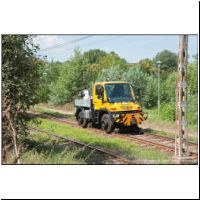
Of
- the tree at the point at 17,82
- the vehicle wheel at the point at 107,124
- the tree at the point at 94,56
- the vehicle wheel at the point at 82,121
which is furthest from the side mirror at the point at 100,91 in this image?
the tree at the point at 94,56

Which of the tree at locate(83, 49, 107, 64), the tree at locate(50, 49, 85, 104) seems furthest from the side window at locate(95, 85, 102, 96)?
the tree at locate(83, 49, 107, 64)

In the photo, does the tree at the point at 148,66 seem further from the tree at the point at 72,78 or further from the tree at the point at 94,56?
the tree at the point at 72,78

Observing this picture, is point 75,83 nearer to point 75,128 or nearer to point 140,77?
point 140,77

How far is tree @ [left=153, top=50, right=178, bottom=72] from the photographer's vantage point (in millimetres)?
35312

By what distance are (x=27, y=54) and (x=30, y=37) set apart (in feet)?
1.51

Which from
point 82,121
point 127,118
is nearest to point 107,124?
point 127,118

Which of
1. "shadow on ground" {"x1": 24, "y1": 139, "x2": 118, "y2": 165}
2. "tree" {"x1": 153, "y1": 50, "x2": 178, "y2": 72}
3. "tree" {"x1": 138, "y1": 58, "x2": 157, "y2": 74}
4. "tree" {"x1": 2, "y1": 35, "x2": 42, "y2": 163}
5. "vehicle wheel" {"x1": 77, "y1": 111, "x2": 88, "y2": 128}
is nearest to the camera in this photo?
"tree" {"x1": 2, "y1": 35, "x2": 42, "y2": 163}

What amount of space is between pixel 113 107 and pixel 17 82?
308 inches

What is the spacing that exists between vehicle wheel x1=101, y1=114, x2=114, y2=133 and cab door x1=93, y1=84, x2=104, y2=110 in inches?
25.4

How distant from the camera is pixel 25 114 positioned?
35.9 ft

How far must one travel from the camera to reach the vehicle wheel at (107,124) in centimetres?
1734

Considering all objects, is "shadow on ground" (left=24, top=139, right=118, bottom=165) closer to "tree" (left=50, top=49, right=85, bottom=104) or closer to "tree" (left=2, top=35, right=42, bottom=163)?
"tree" (left=2, top=35, right=42, bottom=163)

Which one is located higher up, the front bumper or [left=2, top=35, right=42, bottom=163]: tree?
[left=2, top=35, right=42, bottom=163]: tree

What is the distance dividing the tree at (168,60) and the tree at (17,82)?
24.4 metres
